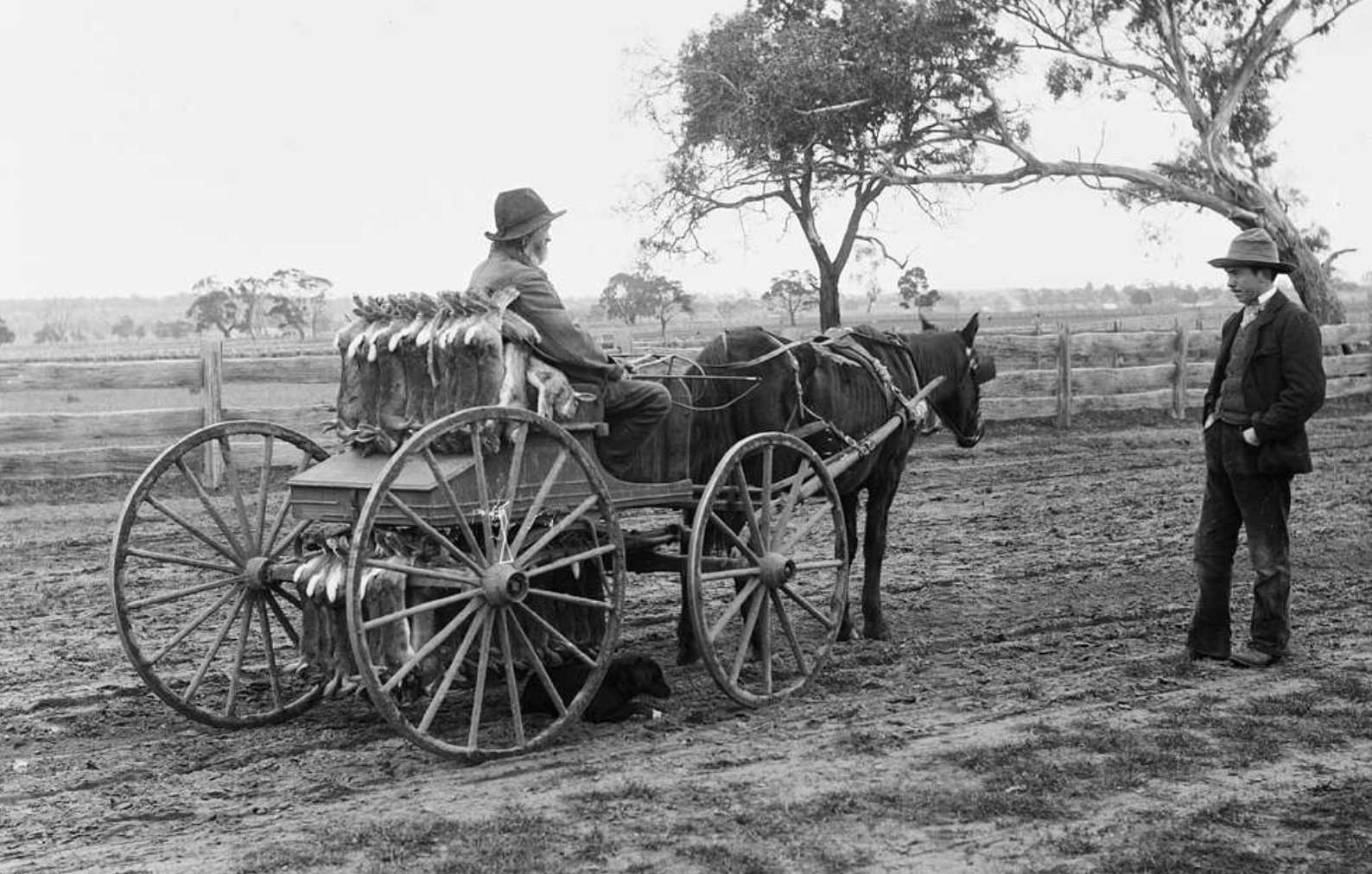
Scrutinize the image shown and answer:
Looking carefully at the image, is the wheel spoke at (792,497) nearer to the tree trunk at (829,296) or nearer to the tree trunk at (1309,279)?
the tree trunk at (829,296)

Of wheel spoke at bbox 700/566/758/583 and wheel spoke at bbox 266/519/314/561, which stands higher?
wheel spoke at bbox 266/519/314/561

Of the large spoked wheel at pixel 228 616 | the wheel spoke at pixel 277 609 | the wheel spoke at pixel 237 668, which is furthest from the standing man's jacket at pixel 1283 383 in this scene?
the wheel spoke at pixel 237 668

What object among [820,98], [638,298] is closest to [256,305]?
[638,298]

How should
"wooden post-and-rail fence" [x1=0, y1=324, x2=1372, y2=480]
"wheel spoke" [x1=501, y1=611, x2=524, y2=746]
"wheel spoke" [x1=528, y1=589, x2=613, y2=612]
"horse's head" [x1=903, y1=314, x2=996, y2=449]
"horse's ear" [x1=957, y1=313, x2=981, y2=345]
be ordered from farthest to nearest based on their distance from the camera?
"wooden post-and-rail fence" [x1=0, y1=324, x2=1372, y2=480] < "horse's ear" [x1=957, y1=313, x2=981, y2=345] < "horse's head" [x1=903, y1=314, x2=996, y2=449] < "wheel spoke" [x1=528, y1=589, x2=613, y2=612] < "wheel spoke" [x1=501, y1=611, x2=524, y2=746]

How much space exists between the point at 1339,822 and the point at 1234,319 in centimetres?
321

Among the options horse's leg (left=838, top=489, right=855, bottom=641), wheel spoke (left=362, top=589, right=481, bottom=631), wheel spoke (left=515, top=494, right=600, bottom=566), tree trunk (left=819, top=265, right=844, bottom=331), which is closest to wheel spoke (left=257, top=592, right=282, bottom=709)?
wheel spoke (left=362, top=589, right=481, bottom=631)

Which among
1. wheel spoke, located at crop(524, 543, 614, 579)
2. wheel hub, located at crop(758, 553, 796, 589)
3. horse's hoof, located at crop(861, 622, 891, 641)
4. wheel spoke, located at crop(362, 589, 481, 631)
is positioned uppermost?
wheel spoke, located at crop(524, 543, 614, 579)

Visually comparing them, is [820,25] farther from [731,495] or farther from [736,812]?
[736,812]

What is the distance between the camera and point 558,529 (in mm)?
5699

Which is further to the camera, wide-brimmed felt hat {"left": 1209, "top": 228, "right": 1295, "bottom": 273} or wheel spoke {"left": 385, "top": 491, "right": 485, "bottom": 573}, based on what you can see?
wide-brimmed felt hat {"left": 1209, "top": 228, "right": 1295, "bottom": 273}

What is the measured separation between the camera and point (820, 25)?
1027 inches

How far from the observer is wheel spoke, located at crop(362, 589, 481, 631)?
5234mm

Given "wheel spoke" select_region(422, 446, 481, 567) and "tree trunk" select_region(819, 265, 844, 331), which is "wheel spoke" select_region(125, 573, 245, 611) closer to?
"wheel spoke" select_region(422, 446, 481, 567)

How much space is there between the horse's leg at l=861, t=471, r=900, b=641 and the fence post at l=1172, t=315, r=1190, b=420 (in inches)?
513
